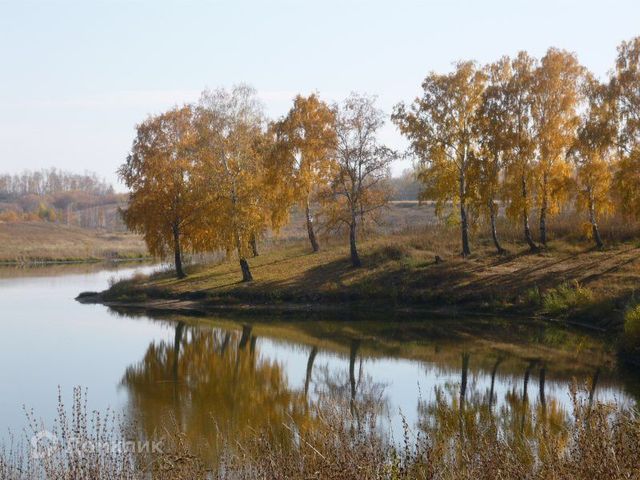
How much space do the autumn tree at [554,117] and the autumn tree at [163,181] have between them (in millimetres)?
19889

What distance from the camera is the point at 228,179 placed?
4400 centimetres

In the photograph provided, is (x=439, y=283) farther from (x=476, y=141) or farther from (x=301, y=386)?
(x=301, y=386)

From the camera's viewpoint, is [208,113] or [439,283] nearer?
[439,283]

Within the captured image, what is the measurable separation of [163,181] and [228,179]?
224 inches

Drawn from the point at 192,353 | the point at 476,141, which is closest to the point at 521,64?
the point at 476,141

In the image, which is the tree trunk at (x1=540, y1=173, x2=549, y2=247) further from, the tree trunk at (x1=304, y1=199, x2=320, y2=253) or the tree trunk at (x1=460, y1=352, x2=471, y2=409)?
the tree trunk at (x1=460, y1=352, x2=471, y2=409)

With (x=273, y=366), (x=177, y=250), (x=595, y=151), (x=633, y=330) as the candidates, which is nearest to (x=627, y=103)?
(x=595, y=151)

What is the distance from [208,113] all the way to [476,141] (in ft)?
49.2

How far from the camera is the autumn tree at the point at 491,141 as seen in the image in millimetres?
41906

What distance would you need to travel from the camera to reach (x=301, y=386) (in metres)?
22.3

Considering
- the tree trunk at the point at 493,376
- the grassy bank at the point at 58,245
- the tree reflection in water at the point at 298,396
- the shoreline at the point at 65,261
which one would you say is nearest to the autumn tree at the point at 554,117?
the tree reflection in water at the point at 298,396

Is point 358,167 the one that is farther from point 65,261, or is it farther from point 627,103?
point 65,261

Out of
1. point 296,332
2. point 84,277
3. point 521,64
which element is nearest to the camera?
point 296,332

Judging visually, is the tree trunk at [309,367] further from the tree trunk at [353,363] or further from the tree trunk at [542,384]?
the tree trunk at [542,384]
